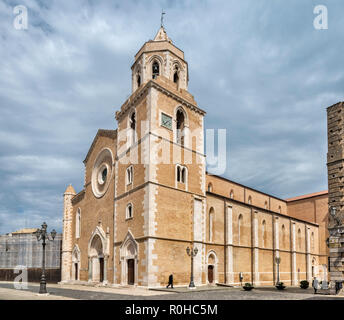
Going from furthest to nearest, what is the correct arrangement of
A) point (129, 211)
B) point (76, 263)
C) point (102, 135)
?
1. point (76, 263)
2. point (102, 135)
3. point (129, 211)

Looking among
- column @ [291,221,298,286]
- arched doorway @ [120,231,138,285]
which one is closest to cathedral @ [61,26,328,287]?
arched doorway @ [120,231,138,285]

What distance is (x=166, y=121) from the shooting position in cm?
3153

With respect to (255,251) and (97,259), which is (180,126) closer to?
(97,259)

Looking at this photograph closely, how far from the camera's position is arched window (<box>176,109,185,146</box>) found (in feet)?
110

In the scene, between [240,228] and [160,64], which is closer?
[160,64]

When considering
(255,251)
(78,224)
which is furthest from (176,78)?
(78,224)

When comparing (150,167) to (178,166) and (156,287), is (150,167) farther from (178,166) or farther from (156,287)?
(156,287)

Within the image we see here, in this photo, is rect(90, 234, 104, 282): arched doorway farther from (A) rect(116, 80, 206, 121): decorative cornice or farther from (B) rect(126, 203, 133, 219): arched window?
(A) rect(116, 80, 206, 121): decorative cornice

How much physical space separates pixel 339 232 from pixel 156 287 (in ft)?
43.1

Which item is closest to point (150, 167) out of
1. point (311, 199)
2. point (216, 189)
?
point (216, 189)

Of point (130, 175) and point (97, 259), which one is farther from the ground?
point (130, 175)

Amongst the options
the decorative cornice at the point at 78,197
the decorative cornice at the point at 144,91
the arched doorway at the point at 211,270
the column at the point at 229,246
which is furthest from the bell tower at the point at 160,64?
the arched doorway at the point at 211,270

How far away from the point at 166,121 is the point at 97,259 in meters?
15.6
